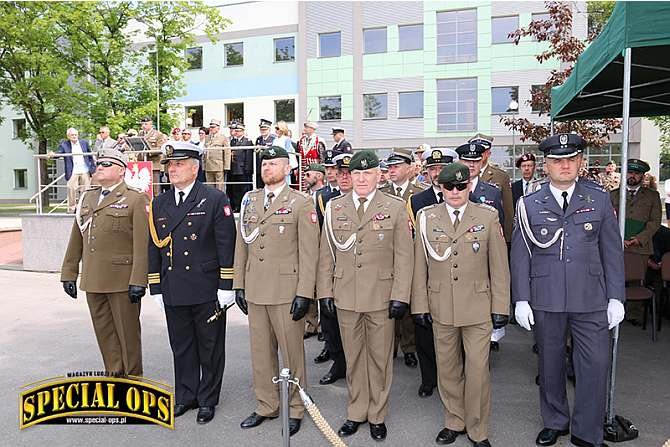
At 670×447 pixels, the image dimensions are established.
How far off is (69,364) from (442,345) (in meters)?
4.01

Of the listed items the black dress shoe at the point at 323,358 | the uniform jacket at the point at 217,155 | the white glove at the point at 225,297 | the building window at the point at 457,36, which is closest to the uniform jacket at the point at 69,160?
the uniform jacket at the point at 217,155

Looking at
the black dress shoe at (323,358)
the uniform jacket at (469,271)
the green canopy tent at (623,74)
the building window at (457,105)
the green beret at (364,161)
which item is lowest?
the black dress shoe at (323,358)

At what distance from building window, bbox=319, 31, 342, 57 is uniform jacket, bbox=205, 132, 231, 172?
17.9 m

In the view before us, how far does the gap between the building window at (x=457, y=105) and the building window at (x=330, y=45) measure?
5.46 meters

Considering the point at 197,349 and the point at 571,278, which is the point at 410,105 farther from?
the point at 571,278

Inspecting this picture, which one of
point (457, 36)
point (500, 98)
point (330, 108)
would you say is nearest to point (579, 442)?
point (500, 98)

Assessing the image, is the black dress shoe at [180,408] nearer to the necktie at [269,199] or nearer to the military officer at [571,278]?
the necktie at [269,199]

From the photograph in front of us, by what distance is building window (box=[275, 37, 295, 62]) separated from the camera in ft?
94.4

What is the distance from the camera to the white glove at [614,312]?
3660 millimetres

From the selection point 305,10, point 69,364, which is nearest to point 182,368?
point 69,364

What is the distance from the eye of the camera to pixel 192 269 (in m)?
4.31

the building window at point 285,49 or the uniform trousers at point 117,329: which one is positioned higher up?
the building window at point 285,49

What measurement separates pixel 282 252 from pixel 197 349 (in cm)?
117

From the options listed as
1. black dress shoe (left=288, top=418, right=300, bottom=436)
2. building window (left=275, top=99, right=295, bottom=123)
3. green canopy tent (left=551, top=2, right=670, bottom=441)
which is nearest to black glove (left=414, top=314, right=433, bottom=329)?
black dress shoe (left=288, top=418, right=300, bottom=436)
